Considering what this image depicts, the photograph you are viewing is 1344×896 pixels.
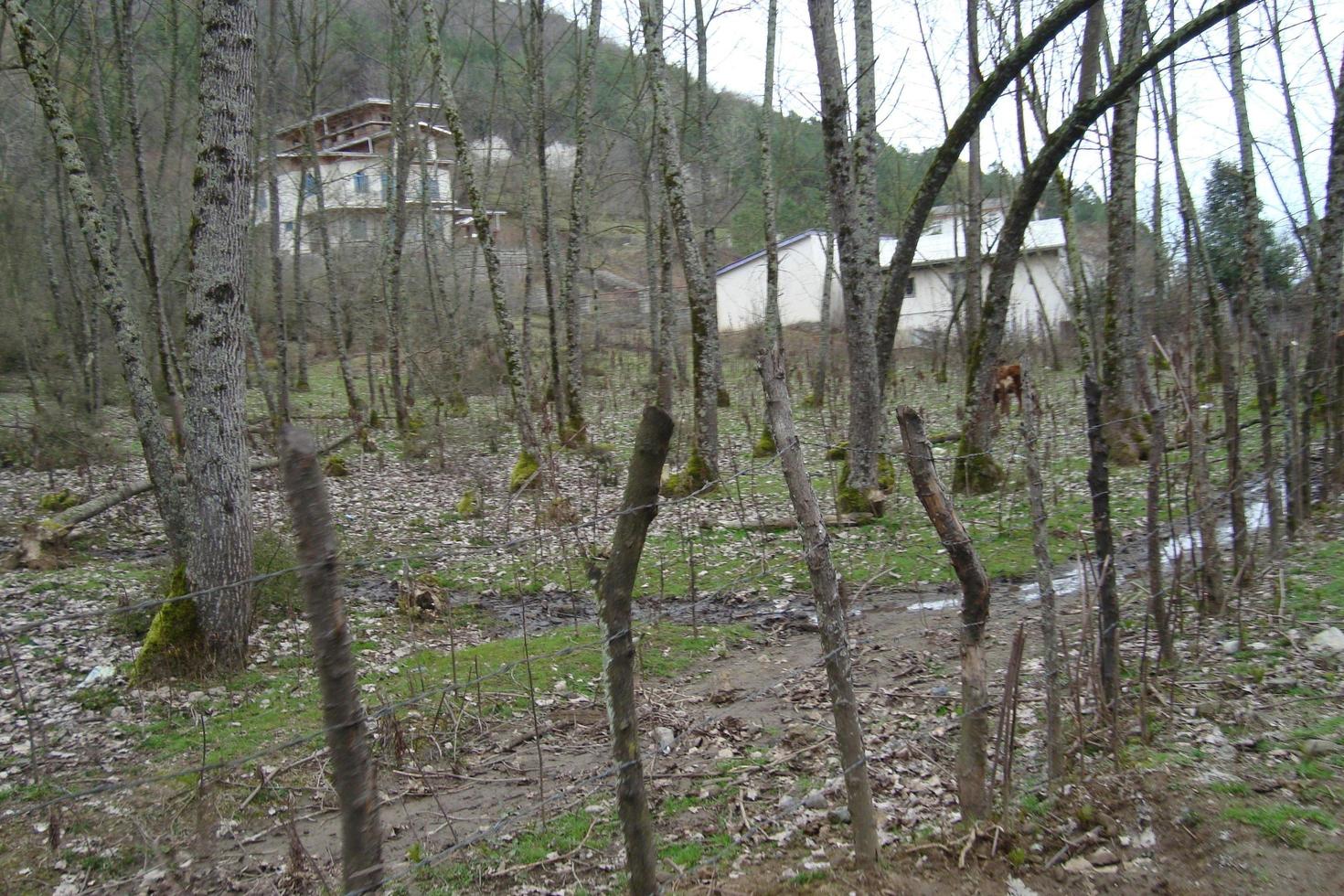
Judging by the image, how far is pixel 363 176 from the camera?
3381 cm

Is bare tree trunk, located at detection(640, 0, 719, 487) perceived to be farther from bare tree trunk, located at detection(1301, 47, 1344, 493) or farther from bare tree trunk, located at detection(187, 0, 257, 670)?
bare tree trunk, located at detection(1301, 47, 1344, 493)

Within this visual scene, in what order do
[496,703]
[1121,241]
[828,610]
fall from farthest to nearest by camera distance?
[1121,241] < [496,703] < [828,610]

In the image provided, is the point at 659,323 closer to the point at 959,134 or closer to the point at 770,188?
the point at 770,188

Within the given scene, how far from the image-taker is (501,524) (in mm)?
12727

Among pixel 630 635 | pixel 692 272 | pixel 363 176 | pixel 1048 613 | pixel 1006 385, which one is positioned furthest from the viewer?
pixel 363 176

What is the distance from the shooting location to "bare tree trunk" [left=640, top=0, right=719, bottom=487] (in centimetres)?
1284

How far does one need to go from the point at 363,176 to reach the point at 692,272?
24964mm

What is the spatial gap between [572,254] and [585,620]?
10.2m

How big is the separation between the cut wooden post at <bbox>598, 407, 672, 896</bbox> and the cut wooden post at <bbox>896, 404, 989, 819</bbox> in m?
1.20

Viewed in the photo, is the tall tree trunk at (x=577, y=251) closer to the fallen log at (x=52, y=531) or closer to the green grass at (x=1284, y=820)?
the fallen log at (x=52, y=531)

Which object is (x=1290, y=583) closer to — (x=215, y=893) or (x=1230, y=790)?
(x=1230, y=790)

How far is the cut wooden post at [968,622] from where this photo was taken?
3914mm

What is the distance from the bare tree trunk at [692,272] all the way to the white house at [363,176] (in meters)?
8.67

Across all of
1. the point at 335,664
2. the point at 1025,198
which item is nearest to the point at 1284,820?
the point at 335,664
